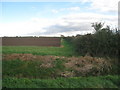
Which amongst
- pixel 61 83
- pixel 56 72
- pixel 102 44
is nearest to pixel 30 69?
pixel 56 72

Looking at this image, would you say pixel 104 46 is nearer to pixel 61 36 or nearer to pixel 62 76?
pixel 62 76

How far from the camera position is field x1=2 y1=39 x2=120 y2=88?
691 cm

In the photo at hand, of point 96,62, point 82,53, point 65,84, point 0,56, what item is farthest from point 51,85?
point 82,53

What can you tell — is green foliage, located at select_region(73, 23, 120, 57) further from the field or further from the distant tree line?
the field

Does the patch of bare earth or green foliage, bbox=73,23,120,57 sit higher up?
green foliage, bbox=73,23,120,57

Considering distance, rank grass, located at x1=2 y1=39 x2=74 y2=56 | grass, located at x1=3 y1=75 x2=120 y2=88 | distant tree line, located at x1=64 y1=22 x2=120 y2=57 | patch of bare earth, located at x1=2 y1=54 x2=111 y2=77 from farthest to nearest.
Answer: grass, located at x1=2 y1=39 x2=74 y2=56 < distant tree line, located at x1=64 y1=22 x2=120 y2=57 < patch of bare earth, located at x1=2 y1=54 x2=111 y2=77 < grass, located at x1=3 y1=75 x2=120 y2=88

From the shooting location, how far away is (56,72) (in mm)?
8391

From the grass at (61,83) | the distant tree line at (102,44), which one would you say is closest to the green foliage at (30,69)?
the grass at (61,83)

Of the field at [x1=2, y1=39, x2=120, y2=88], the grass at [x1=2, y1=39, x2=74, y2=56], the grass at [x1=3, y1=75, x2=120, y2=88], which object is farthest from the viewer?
the grass at [x1=2, y1=39, x2=74, y2=56]

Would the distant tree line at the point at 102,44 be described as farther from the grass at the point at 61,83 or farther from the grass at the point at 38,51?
the grass at the point at 61,83

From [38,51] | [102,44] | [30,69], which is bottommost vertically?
[30,69]

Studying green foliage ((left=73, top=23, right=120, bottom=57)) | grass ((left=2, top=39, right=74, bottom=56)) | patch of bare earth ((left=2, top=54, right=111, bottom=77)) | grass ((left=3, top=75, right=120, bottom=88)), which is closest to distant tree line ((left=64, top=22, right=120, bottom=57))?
green foliage ((left=73, top=23, right=120, bottom=57))

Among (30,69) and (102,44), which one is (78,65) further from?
(102,44)

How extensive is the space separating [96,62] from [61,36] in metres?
8.87
